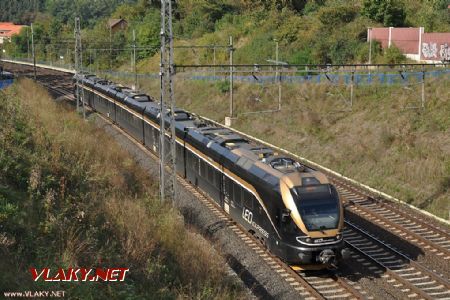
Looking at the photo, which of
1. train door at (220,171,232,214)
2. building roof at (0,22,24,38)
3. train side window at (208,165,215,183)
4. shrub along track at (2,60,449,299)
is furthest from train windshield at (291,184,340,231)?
building roof at (0,22,24,38)

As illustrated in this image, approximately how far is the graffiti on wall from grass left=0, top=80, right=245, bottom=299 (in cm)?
3478

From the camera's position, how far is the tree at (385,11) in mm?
59625

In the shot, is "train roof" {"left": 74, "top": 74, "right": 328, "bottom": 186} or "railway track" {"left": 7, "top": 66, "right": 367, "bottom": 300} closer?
"railway track" {"left": 7, "top": 66, "right": 367, "bottom": 300}

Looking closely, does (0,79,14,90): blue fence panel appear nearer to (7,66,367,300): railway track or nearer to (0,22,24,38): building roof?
(7,66,367,300): railway track

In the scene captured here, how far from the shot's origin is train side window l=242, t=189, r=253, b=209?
18.0 meters

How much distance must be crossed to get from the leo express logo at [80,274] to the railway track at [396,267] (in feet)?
27.3

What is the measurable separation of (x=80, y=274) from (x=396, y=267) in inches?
405

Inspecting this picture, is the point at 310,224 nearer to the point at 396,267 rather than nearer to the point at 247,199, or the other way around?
the point at 247,199

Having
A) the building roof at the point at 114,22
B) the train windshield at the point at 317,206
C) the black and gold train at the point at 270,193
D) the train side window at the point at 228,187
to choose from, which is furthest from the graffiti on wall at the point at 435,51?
the building roof at the point at 114,22

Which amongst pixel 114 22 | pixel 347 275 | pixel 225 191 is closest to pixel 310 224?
pixel 347 275

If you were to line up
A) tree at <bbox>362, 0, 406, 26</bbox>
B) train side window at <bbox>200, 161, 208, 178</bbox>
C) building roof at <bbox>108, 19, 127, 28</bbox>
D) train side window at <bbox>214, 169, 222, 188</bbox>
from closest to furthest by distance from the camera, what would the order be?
train side window at <bbox>214, 169, 222, 188</bbox> → train side window at <bbox>200, 161, 208, 178</bbox> → tree at <bbox>362, 0, 406, 26</bbox> → building roof at <bbox>108, 19, 127, 28</bbox>

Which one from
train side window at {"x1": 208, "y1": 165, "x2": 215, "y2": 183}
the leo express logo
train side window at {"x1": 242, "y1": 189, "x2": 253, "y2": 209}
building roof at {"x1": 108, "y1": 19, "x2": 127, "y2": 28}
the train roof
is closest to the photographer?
the leo express logo

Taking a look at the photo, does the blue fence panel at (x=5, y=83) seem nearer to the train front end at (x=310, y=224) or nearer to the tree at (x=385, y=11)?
the train front end at (x=310, y=224)

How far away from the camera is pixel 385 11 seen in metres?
59.9
